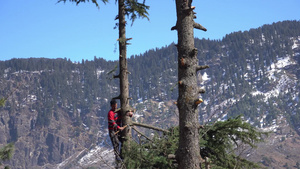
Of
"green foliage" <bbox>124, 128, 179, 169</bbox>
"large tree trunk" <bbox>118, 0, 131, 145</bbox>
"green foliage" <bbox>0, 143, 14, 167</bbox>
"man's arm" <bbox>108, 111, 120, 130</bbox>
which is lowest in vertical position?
"green foliage" <bbox>0, 143, 14, 167</bbox>

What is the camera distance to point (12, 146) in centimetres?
1085

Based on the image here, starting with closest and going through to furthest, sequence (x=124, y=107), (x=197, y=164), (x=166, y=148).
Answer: (x=197, y=164), (x=166, y=148), (x=124, y=107)

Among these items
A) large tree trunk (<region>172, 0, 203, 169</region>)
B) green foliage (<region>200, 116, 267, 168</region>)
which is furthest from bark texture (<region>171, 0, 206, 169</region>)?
green foliage (<region>200, 116, 267, 168</region>)

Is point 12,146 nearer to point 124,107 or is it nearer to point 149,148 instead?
point 124,107

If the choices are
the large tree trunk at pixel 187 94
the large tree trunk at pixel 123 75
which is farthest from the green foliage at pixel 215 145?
the large tree trunk at pixel 187 94

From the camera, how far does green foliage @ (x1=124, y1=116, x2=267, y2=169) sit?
7.62m

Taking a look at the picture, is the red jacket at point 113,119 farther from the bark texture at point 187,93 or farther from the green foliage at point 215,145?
the bark texture at point 187,93

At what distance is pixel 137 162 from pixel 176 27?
272cm

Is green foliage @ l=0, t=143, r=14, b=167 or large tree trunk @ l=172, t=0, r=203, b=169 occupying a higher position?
large tree trunk @ l=172, t=0, r=203, b=169

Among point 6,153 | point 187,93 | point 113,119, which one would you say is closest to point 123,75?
point 113,119

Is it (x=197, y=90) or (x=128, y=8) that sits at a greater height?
(x=128, y=8)

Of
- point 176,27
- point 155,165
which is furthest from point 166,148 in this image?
point 176,27

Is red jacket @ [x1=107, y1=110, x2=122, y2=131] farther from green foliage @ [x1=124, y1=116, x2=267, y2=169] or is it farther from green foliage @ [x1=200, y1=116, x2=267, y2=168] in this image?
green foliage @ [x1=200, y1=116, x2=267, y2=168]

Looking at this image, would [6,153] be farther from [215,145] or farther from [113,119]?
[215,145]
